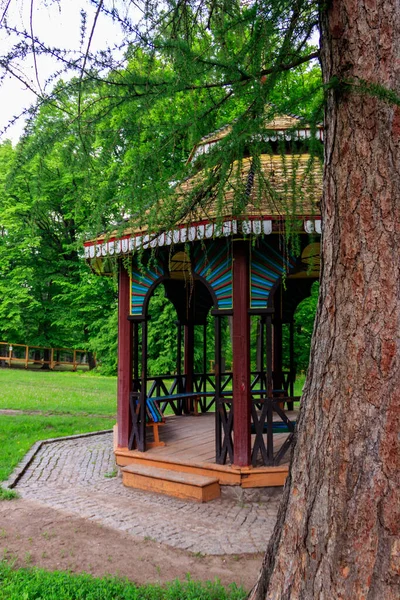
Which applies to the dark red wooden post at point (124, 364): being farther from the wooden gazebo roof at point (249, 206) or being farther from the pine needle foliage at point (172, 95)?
the pine needle foliage at point (172, 95)

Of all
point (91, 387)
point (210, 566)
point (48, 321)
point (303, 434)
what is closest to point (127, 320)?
point (210, 566)

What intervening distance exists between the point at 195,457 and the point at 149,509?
1247 millimetres

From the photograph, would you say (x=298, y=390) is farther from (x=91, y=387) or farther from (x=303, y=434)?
(x=303, y=434)

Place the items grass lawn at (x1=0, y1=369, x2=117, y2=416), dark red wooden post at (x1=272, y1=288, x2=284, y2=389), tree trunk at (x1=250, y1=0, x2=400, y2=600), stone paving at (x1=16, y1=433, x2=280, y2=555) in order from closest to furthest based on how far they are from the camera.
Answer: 1. tree trunk at (x1=250, y1=0, x2=400, y2=600)
2. stone paving at (x1=16, y1=433, x2=280, y2=555)
3. dark red wooden post at (x1=272, y1=288, x2=284, y2=389)
4. grass lawn at (x1=0, y1=369, x2=117, y2=416)

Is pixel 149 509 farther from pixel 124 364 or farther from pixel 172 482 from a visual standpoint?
pixel 124 364

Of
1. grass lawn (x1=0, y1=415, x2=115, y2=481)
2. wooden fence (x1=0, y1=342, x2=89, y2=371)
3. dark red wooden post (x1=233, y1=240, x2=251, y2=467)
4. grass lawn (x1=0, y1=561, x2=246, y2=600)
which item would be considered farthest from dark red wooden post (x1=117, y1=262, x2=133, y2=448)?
wooden fence (x1=0, y1=342, x2=89, y2=371)

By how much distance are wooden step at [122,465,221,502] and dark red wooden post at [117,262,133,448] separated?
0.76m

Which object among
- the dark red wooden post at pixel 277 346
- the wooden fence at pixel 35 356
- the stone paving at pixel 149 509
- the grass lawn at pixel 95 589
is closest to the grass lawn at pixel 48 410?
the stone paving at pixel 149 509

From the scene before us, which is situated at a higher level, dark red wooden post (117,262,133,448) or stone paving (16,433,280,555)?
dark red wooden post (117,262,133,448)

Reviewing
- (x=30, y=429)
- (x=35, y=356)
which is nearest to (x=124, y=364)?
(x=30, y=429)

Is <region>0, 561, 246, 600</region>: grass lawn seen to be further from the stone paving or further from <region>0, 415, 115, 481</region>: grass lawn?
<region>0, 415, 115, 481</region>: grass lawn

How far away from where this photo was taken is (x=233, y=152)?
11.2 feet

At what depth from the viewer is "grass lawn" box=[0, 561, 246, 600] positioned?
3.75m

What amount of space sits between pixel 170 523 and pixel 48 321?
84.3ft
